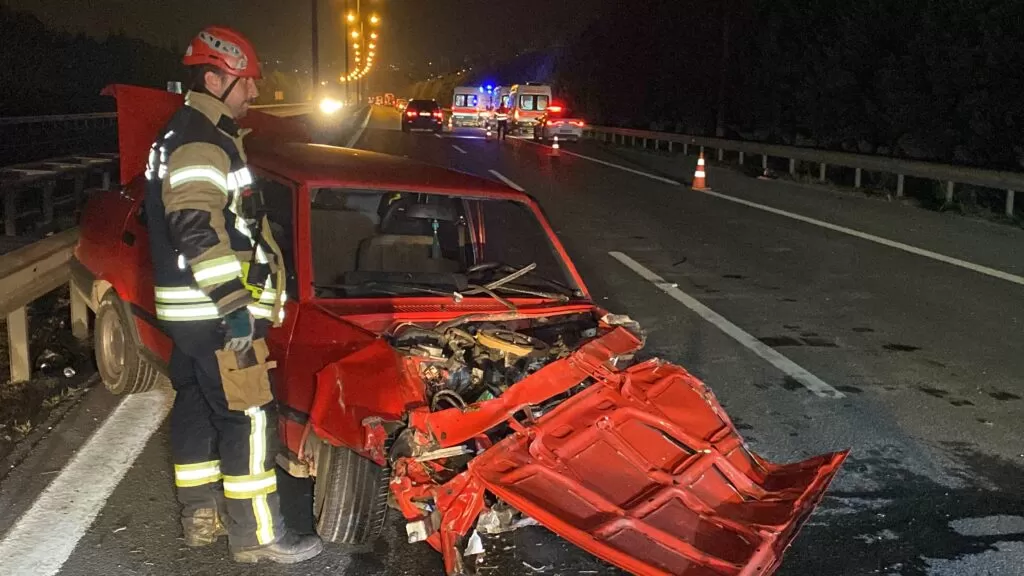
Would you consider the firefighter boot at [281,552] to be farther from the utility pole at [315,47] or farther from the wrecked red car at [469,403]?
the utility pole at [315,47]

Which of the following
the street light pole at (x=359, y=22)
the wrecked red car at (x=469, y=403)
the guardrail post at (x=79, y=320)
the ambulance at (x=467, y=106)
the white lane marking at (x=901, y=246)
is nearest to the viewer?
the wrecked red car at (x=469, y=403)

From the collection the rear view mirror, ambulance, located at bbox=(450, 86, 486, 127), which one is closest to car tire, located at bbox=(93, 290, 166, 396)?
the rear view mirror

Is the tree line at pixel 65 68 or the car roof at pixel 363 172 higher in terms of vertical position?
the tree line at pixel 65 68

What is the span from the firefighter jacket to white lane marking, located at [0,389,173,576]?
1.00 m

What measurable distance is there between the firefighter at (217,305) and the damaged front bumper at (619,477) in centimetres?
65

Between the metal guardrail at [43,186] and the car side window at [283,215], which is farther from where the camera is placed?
the metal guardrail at [43,186]

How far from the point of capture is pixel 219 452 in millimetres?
3752

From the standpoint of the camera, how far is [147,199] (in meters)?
3.62

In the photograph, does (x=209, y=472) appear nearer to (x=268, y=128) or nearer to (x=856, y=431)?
(x=856, y=431)

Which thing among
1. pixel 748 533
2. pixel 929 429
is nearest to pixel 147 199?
pixel 748 533

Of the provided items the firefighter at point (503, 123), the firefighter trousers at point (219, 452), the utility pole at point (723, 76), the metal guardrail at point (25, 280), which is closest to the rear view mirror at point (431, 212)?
the firefighter trousers at point (219, 452)

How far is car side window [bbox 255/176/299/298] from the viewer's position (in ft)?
14.1

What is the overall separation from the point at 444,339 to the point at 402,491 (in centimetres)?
82

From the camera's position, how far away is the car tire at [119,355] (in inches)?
210
